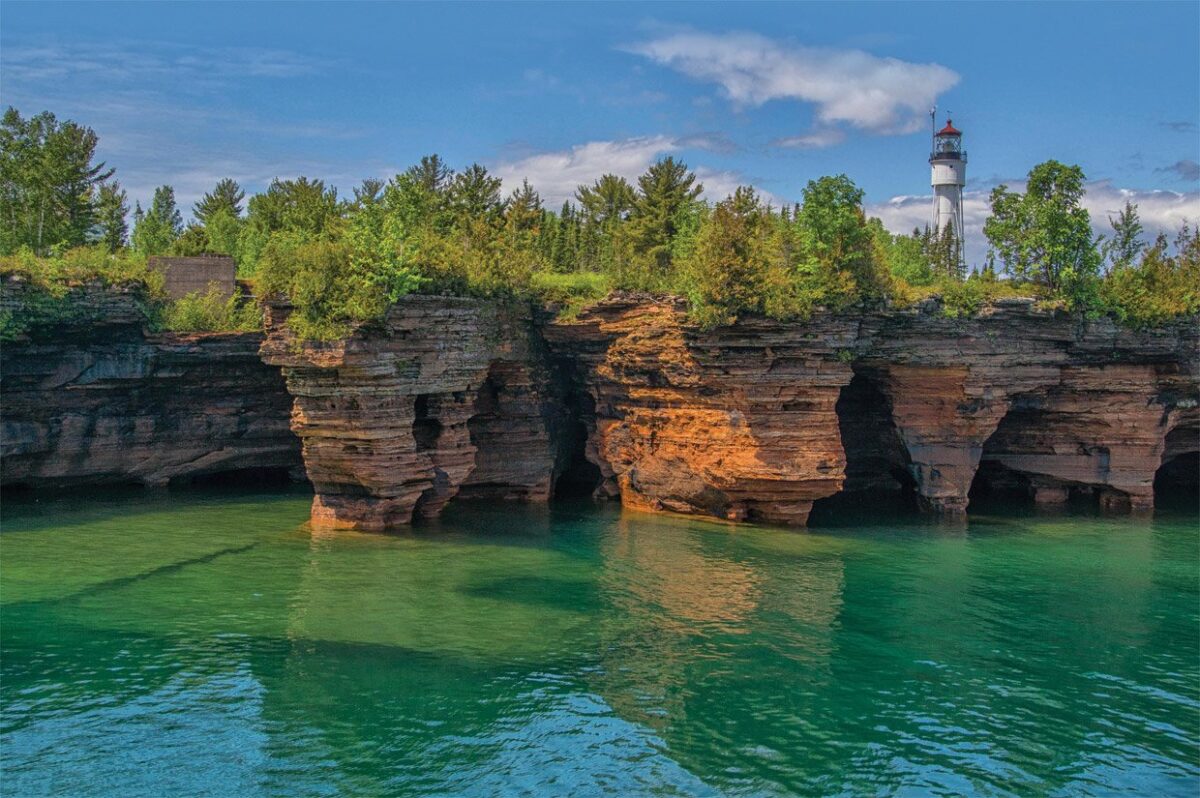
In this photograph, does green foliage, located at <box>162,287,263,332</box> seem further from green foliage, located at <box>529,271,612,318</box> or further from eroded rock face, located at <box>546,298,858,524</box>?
eroded rock face, located at <box>546,298,858,524</box>

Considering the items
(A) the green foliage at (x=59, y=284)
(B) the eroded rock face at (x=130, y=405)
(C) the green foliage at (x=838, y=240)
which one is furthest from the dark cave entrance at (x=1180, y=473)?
(A) the green foliage at (x=59, y=284)

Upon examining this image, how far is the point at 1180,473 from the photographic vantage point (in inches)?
1649

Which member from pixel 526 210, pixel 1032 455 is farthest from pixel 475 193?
pixel 1032 455

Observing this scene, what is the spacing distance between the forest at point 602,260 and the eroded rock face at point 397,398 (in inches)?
30.8

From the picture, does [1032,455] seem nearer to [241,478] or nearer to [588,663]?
[588,663]

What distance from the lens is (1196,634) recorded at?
2184 cm

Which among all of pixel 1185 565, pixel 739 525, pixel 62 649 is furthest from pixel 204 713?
pixel 1185 565

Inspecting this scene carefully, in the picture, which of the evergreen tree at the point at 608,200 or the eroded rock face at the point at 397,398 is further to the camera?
the evergreen tree at the point at 608,200

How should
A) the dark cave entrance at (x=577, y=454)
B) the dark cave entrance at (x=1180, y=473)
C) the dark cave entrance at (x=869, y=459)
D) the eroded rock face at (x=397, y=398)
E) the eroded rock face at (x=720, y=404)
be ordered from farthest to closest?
1. the dark cave entrance at (x=1180, y=473)
2. the dark cave entrance at (x=577, y=454)
3. the dark cave entrance at (x=869, y=459)
4. the eroded rock face at (x=720, y=404)
5. the eroded rock face at (x=397, y=398)

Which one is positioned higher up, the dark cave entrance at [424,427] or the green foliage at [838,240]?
the green foliage at [838,240]

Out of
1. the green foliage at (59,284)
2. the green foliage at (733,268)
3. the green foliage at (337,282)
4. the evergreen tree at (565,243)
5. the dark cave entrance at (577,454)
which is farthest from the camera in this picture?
the evergreen tree at (565,243)

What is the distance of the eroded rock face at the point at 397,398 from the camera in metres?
28.7

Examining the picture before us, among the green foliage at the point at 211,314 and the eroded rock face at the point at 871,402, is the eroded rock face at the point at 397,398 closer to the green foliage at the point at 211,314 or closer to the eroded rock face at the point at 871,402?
the eroded rock face at the point at 871,402

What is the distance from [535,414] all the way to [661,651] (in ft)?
51.7
